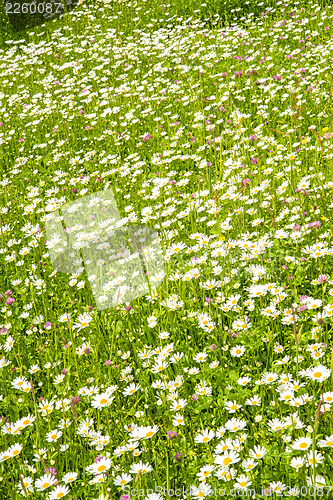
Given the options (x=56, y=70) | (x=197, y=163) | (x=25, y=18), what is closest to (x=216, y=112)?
(x=197, y=163)

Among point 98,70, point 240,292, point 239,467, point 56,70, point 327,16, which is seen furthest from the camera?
point 56,70

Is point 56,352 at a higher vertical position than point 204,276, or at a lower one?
lower

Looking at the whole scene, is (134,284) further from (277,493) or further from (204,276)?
(277,493)

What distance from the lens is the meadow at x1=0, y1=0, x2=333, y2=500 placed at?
1706 millimetres

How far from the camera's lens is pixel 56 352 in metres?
2.58

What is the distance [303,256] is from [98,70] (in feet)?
17.1

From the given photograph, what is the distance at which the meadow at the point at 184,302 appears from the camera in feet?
5.60

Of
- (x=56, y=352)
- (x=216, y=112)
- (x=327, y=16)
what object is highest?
(x=327, y=16)

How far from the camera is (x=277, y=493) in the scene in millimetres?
1431

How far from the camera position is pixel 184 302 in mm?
2561

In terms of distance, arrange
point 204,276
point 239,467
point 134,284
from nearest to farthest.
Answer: point 239,467
point 204,276
point 134,284

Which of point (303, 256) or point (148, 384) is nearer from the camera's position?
point (148, 384)

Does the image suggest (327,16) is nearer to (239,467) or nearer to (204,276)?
(204,276)

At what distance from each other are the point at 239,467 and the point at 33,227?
2827mm
